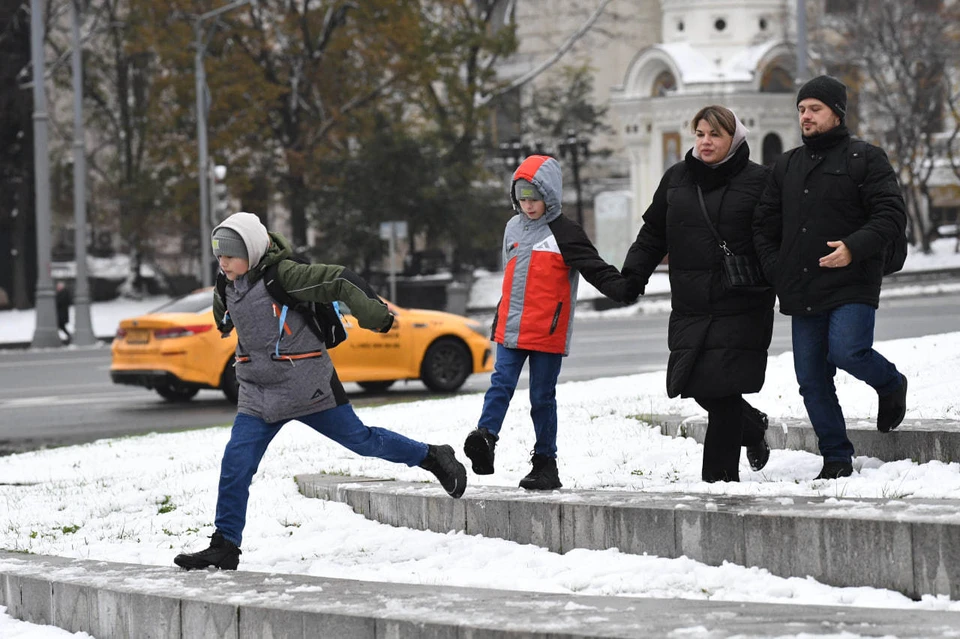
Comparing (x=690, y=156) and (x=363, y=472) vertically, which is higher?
(x=690, y=156)

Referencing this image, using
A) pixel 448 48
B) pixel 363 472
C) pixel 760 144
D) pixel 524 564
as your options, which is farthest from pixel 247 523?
pixel 760 144

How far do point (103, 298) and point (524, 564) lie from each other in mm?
45246

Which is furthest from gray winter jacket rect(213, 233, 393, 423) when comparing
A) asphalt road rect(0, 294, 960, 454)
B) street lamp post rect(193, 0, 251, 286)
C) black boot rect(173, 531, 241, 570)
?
street lamp post rect(193, 0, 251, 286)

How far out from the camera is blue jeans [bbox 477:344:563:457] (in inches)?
305

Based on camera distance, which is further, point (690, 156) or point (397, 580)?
point (690, 156)

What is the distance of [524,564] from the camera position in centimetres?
668

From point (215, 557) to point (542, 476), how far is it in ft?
5.48

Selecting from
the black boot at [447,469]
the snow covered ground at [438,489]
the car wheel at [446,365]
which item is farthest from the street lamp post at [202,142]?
the black boot at [447,469]

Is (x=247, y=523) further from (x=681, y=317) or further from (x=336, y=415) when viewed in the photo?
(x=681, y=317)

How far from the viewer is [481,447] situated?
786 centimetres

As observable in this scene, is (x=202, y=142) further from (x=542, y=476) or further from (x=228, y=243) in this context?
(x=228, y=243)

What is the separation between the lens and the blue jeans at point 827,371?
7234 millimetres

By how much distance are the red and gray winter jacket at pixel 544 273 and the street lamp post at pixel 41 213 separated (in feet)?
86.8

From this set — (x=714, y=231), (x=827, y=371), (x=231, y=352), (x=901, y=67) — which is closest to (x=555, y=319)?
(x=714, y=231)
